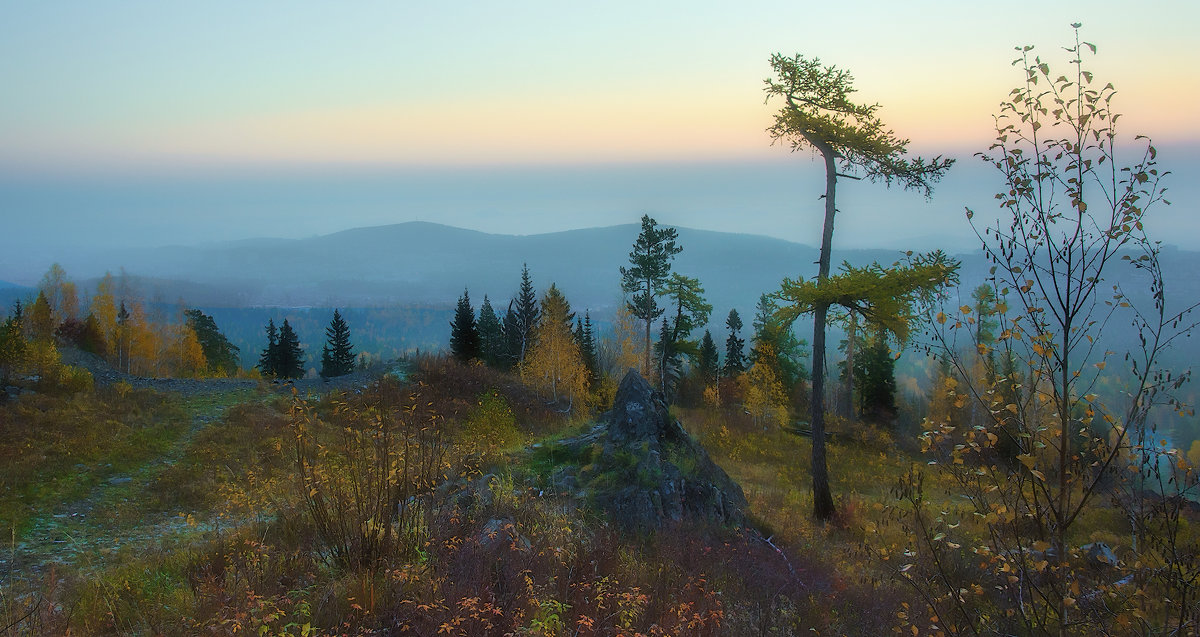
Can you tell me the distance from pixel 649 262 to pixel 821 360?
58.0ft

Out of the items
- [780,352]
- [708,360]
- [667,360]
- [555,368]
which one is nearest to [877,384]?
[780,352]

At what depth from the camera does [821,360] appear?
1555 centimetres

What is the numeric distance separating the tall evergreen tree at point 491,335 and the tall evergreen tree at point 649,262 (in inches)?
583

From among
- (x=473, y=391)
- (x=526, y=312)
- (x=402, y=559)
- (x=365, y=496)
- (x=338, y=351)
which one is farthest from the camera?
(x=338, y=351)

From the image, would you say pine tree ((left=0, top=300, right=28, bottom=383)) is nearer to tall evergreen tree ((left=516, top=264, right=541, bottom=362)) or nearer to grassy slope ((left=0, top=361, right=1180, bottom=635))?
grassy slope ((left=0, top=361, right=1180, bottom=635))

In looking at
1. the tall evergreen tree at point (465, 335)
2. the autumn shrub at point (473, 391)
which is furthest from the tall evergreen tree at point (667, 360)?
the tall evergreen tree at point (465, 335)

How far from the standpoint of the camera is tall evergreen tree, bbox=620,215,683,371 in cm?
3238

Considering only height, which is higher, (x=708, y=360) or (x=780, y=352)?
(x=780, y=352)

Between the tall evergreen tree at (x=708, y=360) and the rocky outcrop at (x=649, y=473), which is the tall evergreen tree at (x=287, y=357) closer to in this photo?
the tall evergreen tree at (x=708, y=360)

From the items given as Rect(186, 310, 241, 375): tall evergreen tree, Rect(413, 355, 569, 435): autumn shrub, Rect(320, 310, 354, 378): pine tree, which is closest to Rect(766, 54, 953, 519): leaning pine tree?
Rect(413, 355, 569, 435): autumn shrub

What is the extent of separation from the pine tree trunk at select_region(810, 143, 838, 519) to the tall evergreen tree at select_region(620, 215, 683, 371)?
53.7 feet

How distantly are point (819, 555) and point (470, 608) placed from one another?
9594mm

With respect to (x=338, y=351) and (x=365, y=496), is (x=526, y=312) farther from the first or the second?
(x=365, y=496)

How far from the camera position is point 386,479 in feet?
19.0
